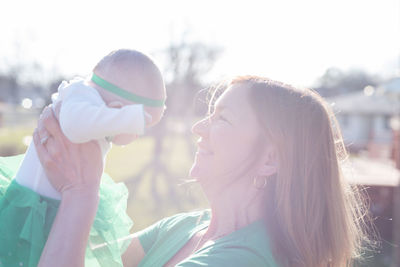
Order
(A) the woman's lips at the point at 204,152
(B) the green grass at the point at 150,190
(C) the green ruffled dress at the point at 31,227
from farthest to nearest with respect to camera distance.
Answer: (B) the green grass at the point at 150,190, (A) the woman's lips at the point at 204,152, (C) the green ruffled dress at the point at 31,227

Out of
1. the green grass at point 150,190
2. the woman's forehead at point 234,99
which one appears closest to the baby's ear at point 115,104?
the woman's forehead at point 234,99

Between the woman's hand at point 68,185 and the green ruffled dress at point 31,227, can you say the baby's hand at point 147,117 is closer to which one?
the woman's hand at point 68,185

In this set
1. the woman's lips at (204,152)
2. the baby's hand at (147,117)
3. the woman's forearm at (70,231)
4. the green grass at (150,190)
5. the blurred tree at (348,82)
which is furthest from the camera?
the blurred tree at (348,82)

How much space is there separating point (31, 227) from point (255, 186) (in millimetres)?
957

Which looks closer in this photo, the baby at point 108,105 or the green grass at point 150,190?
the baby at point 108,105

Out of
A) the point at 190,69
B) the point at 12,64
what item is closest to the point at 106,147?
Result: the point at 190,69

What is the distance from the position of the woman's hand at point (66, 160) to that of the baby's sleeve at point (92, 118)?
2.9 inches

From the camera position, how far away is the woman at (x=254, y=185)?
5.23ft

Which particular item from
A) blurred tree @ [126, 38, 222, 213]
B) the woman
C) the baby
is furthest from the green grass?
the baby

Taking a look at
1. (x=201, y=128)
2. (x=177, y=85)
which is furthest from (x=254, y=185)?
(x=177, y=85)

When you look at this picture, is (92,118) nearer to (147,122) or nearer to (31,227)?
(147,122)

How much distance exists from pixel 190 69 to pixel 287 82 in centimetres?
2212

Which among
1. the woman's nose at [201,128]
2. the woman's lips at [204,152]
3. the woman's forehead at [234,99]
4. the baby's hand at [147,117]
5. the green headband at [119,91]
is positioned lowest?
the woman's lips at [204,152]

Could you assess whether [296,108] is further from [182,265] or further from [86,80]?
[86,80]
